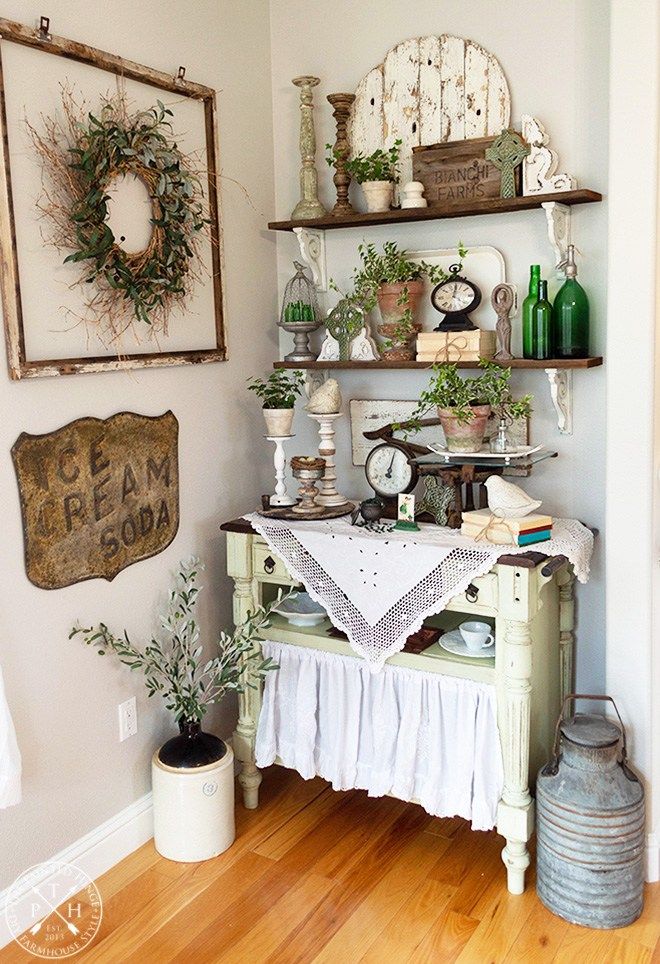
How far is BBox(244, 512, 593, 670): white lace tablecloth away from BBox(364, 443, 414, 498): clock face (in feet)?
0.50

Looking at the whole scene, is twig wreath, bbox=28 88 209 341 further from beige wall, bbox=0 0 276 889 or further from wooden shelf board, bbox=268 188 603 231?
wooden shelf board, bbox=268 188 603 231

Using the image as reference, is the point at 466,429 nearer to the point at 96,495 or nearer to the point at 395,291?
the point at 395,291

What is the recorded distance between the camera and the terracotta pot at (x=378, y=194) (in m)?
2.80

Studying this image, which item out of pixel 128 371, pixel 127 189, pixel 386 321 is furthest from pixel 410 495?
pixel 127 189

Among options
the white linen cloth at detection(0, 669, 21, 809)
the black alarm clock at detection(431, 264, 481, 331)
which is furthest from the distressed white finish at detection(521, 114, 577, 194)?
the white linen cloth at detection(0, 669, 21, 809)

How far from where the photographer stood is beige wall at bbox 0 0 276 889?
234 centimetres

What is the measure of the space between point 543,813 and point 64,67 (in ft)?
7.06

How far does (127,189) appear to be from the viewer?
8.20 ft

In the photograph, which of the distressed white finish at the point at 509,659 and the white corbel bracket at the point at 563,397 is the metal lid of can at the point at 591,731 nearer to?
the distressed white finish at the point at 509,659

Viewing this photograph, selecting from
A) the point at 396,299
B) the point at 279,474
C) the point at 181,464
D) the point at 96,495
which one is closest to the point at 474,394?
the point at 396,299

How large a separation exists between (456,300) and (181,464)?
921mm

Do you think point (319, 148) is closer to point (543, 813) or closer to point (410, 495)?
point (410, 495)

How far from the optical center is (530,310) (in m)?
2.62

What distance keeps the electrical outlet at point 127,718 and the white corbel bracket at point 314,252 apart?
1.39 meters
